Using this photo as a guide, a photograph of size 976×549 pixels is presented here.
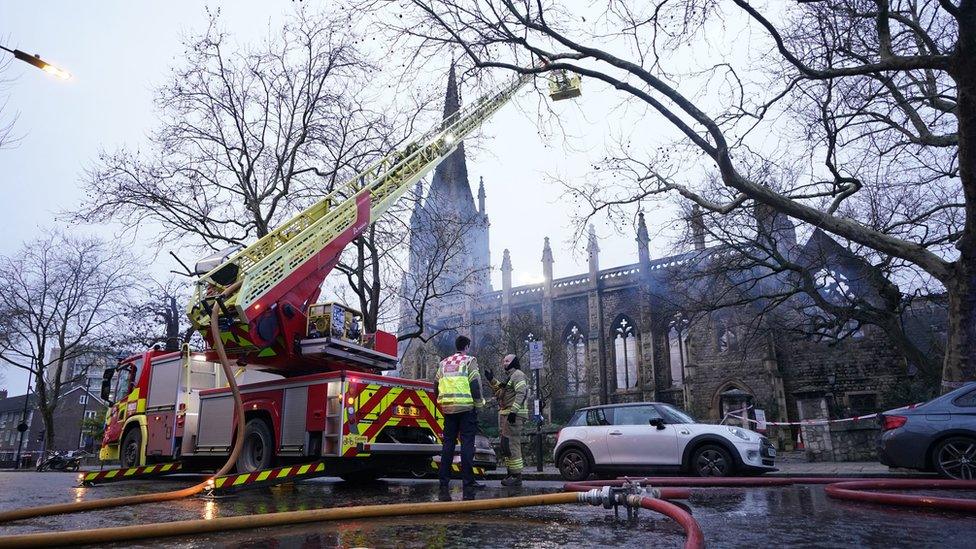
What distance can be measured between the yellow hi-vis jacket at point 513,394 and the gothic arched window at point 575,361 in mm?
29859

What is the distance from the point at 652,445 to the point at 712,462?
0.94 meters

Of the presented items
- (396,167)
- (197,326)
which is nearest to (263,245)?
(197,326)

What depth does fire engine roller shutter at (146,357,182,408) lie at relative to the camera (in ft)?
38.1

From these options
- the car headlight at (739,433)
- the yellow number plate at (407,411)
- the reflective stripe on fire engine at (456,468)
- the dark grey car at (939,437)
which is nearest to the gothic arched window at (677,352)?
the car headlight at (739,433)

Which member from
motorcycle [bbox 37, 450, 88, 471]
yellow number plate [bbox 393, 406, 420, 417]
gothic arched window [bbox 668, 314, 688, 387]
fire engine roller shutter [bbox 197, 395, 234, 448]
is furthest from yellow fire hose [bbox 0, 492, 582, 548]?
gothic arched window [bbox 668, 314, 688, 387]

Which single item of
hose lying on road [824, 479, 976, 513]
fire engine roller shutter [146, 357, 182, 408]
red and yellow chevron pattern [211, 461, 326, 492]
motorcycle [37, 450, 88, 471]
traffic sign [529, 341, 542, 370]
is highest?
traffic sign [529, 341, 542, 370]

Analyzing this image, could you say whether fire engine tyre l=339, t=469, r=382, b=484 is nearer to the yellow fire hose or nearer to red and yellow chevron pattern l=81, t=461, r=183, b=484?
red and yellow chevron pattern l=81, t=461, r=183, b=484

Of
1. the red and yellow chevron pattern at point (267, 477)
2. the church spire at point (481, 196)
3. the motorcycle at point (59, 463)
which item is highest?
the church spire at point (481, 196)

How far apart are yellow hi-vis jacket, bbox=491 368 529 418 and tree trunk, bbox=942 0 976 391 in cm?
705

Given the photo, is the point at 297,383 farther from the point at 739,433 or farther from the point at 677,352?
the point at 677,352

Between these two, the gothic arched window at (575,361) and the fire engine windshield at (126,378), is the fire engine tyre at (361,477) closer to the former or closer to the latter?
the fire engine windshield at (126,378)

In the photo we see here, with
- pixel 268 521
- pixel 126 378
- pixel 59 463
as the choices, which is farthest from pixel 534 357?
pixel 59 463

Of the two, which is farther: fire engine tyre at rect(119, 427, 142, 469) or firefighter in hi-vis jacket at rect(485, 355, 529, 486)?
fire engine tyre at rect(119, 427, 142, 469)

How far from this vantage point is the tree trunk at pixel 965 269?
902 centimetres
